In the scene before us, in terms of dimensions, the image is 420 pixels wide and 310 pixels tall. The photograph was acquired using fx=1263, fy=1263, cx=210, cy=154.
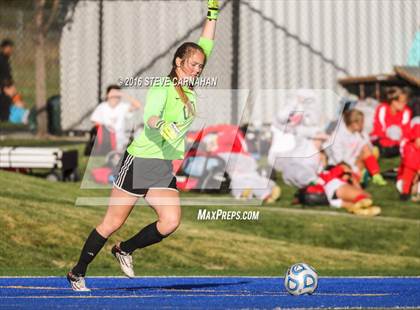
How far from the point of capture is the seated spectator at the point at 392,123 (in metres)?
20.5

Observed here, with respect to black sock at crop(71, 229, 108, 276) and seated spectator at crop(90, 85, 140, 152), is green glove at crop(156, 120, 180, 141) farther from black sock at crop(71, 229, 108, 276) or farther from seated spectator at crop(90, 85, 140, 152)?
seated spectator at crop(90, 85, 140, 152)

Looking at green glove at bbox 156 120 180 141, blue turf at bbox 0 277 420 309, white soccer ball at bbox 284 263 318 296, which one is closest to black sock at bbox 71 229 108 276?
blue turf at bbox 0 277 420 309

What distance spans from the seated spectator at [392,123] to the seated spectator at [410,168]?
84cm

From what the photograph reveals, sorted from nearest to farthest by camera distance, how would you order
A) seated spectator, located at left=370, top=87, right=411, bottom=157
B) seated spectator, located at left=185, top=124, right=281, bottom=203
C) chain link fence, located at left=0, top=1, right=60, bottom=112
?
1. seated spectator, located at left=185, top=124, right=281, bottom=203
2. seated spectator, located at left=370, top=87, right=411, bottom=157
3. chain link fence, located at left=0, top=1, right=60, bottom=112

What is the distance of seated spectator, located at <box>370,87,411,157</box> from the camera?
2045cm

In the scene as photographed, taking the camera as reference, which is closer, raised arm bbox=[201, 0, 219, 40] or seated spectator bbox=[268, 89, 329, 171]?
raised arm bbox=[201, 0, 219, 40]

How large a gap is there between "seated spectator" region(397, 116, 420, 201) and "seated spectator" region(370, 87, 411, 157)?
2.76ft

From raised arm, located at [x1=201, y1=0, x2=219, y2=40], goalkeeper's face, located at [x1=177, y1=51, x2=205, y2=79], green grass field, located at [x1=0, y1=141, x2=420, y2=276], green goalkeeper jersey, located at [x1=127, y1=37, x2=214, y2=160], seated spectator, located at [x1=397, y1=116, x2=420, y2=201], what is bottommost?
green grass field, located at [x1=0, y1=141, x2=420, y2=276]

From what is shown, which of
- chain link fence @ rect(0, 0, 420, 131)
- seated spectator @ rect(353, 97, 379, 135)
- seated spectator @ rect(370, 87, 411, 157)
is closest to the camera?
seated spectator @ rect(370, 87, 411, 157)

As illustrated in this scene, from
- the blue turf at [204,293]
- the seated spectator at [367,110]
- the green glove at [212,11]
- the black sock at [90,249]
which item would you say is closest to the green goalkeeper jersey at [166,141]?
the black sock at [90,249]

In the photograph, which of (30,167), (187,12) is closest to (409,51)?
(187,12)

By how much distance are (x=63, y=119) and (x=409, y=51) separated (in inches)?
259

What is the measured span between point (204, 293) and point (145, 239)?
0.78 m

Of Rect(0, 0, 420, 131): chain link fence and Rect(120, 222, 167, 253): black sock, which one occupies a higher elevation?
Rect(0, 0, 420, 131): chain link fence
